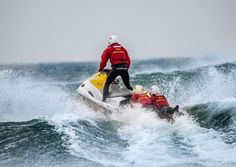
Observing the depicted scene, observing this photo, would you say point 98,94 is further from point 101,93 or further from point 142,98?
point 142,98

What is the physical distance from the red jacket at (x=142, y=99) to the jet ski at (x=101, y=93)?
20.0 inches

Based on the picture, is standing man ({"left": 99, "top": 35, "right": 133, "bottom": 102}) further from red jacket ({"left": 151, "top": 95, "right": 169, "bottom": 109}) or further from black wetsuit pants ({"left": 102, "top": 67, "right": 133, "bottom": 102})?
red jacket ({"left": 151, "top": 95, "right": 169, "bottom": 109})

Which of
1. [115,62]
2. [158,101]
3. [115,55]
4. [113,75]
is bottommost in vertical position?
[158,101]

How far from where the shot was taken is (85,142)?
948 cm

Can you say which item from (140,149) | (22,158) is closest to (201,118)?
(140,149)

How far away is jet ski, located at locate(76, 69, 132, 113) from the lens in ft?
41.2

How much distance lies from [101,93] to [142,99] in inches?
68.5

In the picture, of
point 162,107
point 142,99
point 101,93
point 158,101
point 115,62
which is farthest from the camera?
point 101,93

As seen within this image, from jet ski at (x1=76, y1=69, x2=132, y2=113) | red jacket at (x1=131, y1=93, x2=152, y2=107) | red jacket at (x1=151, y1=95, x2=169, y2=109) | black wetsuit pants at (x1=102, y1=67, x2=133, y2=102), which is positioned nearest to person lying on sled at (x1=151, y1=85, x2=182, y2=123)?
red jacket at (x1=151, y1=95, x2=169, y2=109)

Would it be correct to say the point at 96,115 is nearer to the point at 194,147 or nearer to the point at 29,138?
the point at 29,138

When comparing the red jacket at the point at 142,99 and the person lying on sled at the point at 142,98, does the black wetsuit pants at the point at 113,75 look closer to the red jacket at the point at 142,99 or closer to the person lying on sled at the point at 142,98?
the person lying on sled at the point at 142,98

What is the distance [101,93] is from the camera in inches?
522

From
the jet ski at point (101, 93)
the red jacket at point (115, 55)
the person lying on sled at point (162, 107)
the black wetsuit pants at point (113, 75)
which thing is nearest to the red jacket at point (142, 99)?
the person lying on sled at point (162, 107)

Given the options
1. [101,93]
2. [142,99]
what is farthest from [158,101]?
[101,93]
